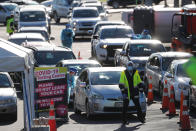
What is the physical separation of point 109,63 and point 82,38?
15.1 metres

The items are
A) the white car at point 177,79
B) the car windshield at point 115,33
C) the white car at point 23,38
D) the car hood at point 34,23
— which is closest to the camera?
the white car at point 177,79

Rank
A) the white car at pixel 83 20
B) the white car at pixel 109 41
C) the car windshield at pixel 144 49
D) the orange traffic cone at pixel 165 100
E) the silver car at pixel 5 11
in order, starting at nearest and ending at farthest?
the orange traffic cone at pixel 165 100 → the car windshield at pixel 144 49 → the white car at pixel 109 41 → the white car at pixel 83 20 → the silver car at pixel 5 11

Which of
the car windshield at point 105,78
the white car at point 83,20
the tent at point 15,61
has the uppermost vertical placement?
the tent at point 15,61

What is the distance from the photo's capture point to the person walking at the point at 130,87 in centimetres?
1739

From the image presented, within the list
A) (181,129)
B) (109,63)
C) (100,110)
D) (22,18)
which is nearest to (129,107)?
(100,110)

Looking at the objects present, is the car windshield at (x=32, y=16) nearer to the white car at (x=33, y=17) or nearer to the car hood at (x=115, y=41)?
the white car at (x=33, y=17)

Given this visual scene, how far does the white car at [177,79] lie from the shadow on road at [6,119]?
459 centimetres

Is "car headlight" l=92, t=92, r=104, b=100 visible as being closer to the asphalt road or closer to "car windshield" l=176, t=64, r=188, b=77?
the asphalt road

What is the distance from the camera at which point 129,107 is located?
1822 centimetres

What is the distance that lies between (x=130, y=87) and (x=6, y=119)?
A: 3789 mm

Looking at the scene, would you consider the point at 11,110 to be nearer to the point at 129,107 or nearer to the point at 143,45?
the point at 129,107

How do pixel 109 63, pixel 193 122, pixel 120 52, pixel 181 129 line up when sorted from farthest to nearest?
1. pixel 109 63
2. pixel 120 52
3. pixel 193 122
4. pixel 181 129

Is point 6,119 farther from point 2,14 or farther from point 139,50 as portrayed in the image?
point 2,14

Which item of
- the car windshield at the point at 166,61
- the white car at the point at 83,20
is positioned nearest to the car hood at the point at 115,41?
the car windshield at the point at 166,61
